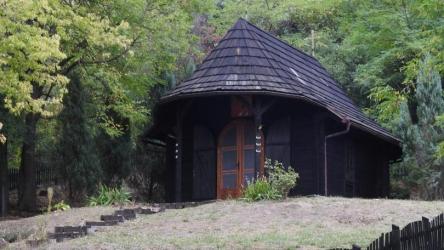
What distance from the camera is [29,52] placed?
15.0m

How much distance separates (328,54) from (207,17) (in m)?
11.1

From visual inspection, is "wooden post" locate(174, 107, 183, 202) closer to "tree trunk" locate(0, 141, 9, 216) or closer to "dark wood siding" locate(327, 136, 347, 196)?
"dark wood siding" locate(327, 136, 347, 196)

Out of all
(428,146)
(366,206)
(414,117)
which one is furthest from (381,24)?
(366,206)

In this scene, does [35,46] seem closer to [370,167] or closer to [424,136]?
[370,167]

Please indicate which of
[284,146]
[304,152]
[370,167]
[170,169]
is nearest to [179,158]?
[170,169]

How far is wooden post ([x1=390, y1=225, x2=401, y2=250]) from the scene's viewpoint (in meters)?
7.76

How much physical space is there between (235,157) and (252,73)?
2558mm

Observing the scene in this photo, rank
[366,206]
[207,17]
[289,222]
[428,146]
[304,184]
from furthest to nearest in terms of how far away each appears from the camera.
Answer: [207,17] < [428,146] < [304,184] < [366,206] < [289,222]

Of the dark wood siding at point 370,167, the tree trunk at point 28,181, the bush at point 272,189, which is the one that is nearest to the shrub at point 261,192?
the bush at point 272,189

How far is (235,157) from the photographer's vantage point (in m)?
19.4

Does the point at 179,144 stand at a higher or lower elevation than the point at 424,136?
lower

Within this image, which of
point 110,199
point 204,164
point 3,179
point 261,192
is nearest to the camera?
point 261,192

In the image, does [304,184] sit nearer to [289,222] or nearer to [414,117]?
[289,222]

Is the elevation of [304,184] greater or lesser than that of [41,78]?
lesser
